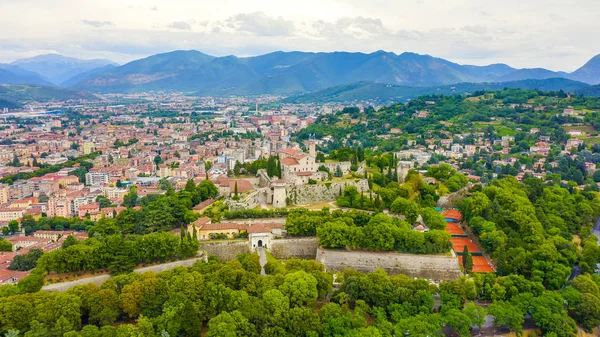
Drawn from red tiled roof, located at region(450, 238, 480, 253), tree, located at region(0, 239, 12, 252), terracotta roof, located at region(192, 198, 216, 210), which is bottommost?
tree, located at region(0, 239, 12, 252)

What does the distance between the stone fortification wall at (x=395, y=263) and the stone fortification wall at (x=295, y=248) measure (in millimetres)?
1546

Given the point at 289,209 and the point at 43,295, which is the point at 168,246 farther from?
the point at 289,209

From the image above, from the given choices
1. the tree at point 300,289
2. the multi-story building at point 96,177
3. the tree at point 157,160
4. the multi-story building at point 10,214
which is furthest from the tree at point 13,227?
the tree at point 157,160

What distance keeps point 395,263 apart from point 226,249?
34.7 feet

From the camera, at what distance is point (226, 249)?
30141mm

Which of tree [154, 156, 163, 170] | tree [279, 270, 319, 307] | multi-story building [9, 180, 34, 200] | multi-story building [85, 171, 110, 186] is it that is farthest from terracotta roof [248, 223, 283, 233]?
tree [154, 156, 163, 170]

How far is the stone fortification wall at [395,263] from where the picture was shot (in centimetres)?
2831

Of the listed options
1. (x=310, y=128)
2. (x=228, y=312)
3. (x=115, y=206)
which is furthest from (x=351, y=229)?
(x=310, y=128)

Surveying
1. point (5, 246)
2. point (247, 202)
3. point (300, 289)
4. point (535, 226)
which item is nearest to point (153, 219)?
point (247, 202)

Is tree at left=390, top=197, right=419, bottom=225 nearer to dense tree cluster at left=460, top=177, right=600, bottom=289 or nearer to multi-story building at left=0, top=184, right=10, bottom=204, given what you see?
dense tree cluster at left=460, top=177, right=600, bottom=289

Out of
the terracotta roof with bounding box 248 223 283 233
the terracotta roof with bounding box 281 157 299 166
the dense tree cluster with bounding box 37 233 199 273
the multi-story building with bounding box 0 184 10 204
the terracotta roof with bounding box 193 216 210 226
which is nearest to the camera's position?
the dense tree cluster with bounding box 37 233 199 273

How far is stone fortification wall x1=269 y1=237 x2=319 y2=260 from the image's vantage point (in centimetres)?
3100

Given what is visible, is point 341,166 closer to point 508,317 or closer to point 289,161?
point 289,161

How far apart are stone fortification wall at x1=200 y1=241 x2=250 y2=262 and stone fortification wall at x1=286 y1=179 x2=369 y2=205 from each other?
8459 millimetres
